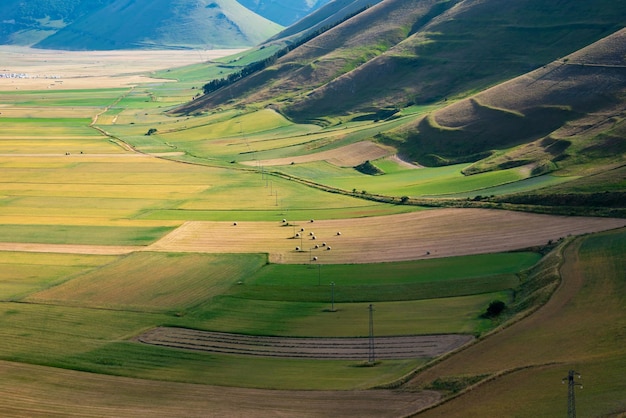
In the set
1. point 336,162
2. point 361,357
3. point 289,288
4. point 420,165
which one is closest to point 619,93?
point 420,165

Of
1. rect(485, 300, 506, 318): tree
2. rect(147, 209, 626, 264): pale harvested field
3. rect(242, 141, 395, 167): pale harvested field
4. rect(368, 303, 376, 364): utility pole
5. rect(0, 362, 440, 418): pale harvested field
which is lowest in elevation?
rect(0, 362, 440, 418): pale harvested field

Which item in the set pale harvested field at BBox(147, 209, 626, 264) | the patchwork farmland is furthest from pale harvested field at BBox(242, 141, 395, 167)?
pale harvested field at BBox(147, 209, 626, 264)

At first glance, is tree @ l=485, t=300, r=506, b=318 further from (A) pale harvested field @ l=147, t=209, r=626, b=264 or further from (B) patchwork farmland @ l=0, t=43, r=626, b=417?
(A) pale harvested field @ l=147, t=209, r=626, b=264

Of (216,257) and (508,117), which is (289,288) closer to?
(216,257)

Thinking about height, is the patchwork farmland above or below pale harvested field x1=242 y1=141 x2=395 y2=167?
below

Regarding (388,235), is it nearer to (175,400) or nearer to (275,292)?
(275,292)

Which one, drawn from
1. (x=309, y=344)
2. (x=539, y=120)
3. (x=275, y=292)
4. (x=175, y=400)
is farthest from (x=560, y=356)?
(x=539, y=120)

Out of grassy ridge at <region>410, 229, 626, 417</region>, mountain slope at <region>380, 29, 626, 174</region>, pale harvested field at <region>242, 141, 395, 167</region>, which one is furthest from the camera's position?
pale harvested field at <region>242, 141, 395, 167</region>
